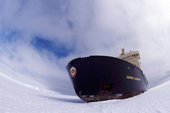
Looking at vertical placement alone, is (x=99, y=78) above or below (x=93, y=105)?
above

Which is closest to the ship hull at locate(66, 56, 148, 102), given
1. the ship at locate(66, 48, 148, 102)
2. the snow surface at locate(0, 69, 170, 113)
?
the ship at locate(66, 48, 148, 102)

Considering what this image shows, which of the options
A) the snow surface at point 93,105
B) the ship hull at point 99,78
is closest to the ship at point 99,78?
the ship hull at point 99,78

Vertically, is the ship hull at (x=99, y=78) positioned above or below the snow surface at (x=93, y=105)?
above

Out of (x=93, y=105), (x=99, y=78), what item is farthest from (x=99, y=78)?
(x=93, y=105)

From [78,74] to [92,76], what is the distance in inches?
49.2

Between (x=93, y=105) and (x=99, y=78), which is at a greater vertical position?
(x=99, y=78)

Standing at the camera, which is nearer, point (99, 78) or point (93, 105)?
point (93, 105)

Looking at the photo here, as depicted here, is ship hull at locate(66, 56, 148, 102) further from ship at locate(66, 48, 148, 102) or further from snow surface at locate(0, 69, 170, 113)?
snow surface at locate(0, 69, 170, 113)

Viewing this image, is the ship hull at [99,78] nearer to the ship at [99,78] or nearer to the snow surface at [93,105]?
the ship at [99,78]

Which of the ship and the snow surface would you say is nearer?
the snow surface

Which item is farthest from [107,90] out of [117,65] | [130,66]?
[130,66]

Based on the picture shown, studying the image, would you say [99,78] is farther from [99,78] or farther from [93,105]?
[93,105]

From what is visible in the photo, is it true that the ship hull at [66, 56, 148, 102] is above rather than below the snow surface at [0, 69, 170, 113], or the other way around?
above

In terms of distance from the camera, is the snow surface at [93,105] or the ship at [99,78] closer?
the snow surface at [93,105]
